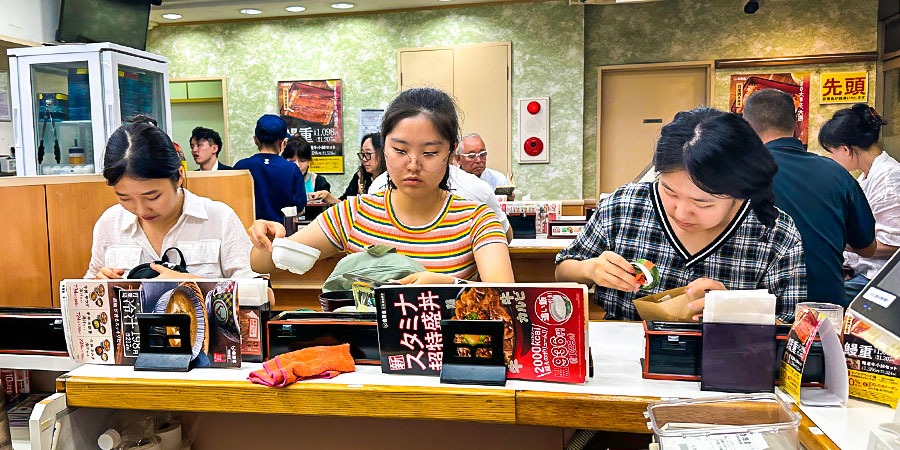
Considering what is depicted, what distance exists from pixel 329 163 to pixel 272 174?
3235 mm

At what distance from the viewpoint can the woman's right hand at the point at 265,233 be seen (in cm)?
178

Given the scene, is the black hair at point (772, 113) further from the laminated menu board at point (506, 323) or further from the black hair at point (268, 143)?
the black hair at point (268, 143)

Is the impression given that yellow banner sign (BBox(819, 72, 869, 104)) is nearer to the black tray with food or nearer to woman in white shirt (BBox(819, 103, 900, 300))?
woman in white shirt (BBox(819, 103, 900, 300))

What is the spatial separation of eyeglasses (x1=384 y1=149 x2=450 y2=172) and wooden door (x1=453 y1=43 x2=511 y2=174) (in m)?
5.42

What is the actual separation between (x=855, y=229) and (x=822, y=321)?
161 cm

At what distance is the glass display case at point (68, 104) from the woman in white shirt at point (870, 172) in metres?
4.46

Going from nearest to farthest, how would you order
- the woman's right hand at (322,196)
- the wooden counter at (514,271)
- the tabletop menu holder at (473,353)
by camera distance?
the tabletop menu holder at (473,353) → the wooden counter at (514,271) → the woman's right hand at (322,196)

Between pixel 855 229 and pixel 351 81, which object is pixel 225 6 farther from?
pixel 855 229

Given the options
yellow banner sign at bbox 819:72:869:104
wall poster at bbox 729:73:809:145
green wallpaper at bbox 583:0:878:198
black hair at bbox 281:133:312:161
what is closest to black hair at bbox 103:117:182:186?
black hair at bbox 281:133:312:161

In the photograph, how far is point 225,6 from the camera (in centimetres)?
703

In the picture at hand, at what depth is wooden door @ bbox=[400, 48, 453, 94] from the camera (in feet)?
23.8

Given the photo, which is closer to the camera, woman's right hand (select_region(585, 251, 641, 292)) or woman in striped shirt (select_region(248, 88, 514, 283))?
woman's right hand (select_region(585, 251, 641, 292))

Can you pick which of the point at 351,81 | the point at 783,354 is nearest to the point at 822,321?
the point at 783,354

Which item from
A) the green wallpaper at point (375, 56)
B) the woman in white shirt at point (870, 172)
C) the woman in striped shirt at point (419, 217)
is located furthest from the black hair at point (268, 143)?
the woman in white shirt at point (870, 172)
